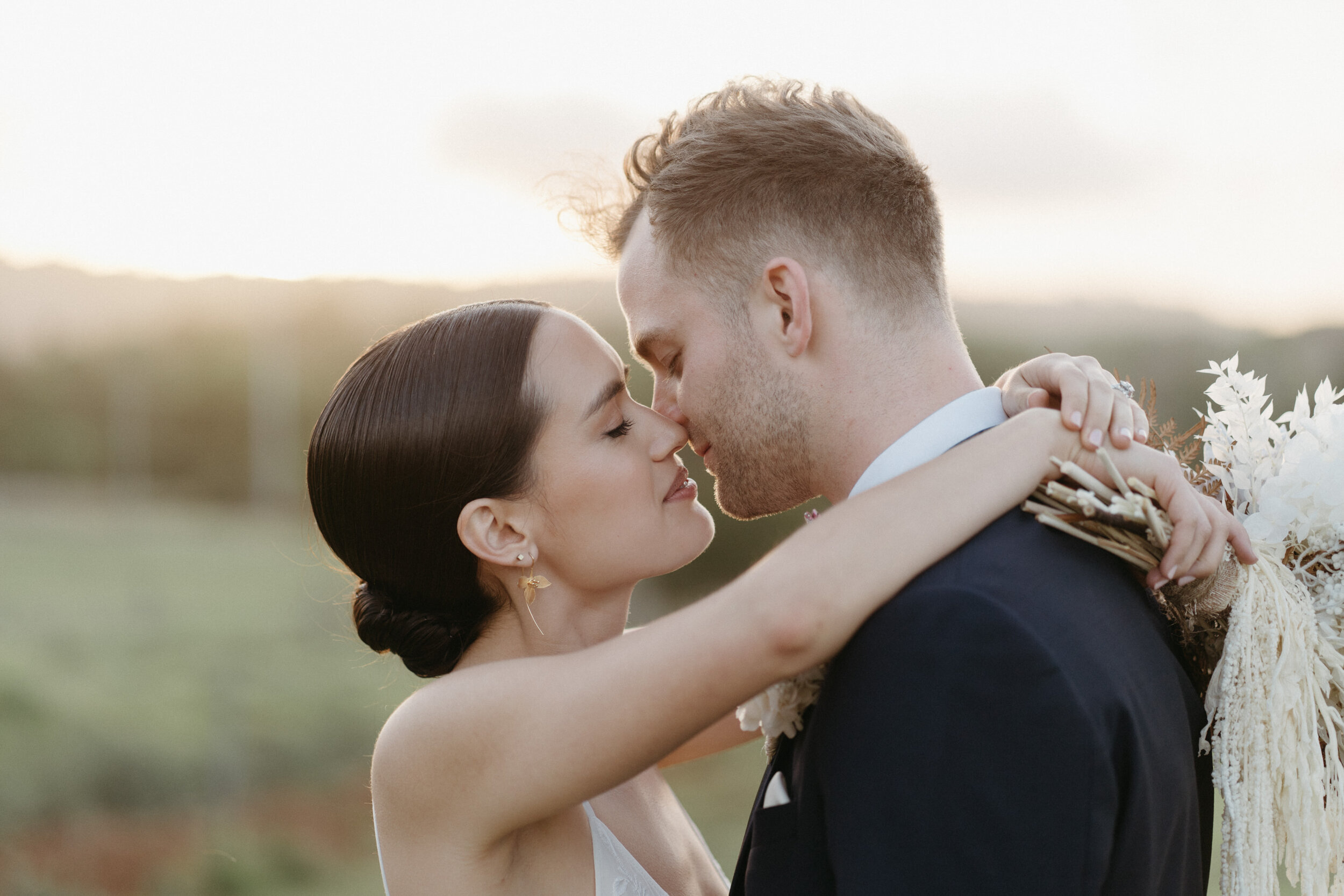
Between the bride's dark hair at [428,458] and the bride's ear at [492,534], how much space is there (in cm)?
3

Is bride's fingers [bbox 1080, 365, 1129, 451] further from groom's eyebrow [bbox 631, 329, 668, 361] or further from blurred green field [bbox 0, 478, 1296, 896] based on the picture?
blurred green field [bbox 0, 478, 1296, 896]

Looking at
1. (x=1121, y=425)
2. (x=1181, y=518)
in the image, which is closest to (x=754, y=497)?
(x=1121, y=425)

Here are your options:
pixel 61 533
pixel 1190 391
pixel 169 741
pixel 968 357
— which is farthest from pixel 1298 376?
pixel 61 533

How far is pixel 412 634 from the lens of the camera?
98.7 inches

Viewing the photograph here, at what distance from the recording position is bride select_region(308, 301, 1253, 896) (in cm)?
167

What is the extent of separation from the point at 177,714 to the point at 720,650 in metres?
12.8

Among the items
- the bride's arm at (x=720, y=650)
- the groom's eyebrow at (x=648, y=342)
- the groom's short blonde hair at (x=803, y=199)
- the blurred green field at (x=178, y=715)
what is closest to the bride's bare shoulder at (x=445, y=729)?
the bride's arm at (x=720, y=650)

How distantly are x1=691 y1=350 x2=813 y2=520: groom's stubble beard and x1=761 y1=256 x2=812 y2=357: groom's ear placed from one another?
8cm

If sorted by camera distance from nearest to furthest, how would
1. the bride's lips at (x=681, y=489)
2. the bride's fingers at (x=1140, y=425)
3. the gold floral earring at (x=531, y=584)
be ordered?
1. the bride's fingers at (x=1140, y=425)
2. the gold floral earring at (x=531, y=584)
3. the bride's lips at (x=681, y=489)

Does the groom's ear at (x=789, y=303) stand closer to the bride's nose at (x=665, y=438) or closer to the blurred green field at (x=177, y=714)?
the bride's nose at (x=665, y=438)

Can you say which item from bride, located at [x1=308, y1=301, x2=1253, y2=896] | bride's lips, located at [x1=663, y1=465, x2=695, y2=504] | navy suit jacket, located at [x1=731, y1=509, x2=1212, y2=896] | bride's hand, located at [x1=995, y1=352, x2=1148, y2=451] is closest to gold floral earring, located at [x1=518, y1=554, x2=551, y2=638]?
bride, located at [x1=308, y1=301, x2=1253, y2=896]

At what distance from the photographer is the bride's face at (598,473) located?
2.41m

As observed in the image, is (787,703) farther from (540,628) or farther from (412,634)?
(412,634)

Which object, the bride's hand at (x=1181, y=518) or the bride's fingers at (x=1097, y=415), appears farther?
the bride's fingers at (x=1097, y=415)
